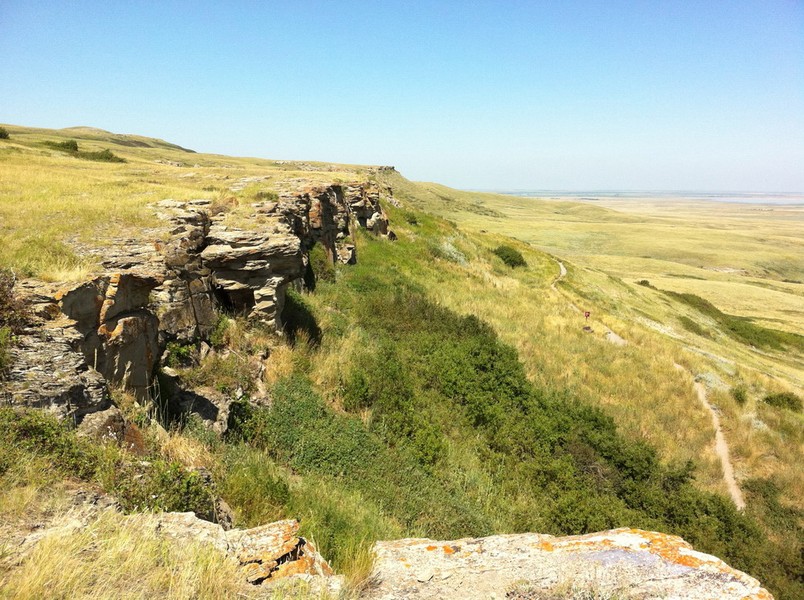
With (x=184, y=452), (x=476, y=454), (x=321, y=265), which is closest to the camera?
(x=184, y=452)

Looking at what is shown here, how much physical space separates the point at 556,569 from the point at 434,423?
6587 mm

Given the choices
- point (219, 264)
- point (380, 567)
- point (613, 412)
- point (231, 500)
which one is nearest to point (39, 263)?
point (219, 264)

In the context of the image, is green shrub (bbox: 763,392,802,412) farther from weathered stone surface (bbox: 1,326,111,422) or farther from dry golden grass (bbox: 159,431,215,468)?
weathered stone surface (bbox: 1,326,111,422)

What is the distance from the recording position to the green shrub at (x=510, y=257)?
36.4 m

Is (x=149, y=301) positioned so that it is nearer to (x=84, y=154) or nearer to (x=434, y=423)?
(x=434, y=423)

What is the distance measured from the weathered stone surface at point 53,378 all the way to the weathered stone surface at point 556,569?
12.7 feet

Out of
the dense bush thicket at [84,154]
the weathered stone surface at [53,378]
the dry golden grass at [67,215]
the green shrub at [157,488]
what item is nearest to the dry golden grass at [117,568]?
the green shrub at [157,488]

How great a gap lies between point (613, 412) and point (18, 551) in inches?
622

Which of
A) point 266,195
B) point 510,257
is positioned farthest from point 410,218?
point 266,195

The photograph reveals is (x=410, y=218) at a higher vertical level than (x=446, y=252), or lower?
higher

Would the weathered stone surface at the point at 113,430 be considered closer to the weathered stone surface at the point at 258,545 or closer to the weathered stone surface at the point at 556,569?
the weathered stone surface at the point at 258,545

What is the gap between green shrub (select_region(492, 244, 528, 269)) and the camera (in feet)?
120

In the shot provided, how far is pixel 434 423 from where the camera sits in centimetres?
1060

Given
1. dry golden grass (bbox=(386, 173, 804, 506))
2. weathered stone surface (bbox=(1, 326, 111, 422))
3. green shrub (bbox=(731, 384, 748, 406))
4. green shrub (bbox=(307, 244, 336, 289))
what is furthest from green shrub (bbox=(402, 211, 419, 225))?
weathered stone surface (bbox=(1, 326, 111, 422))
